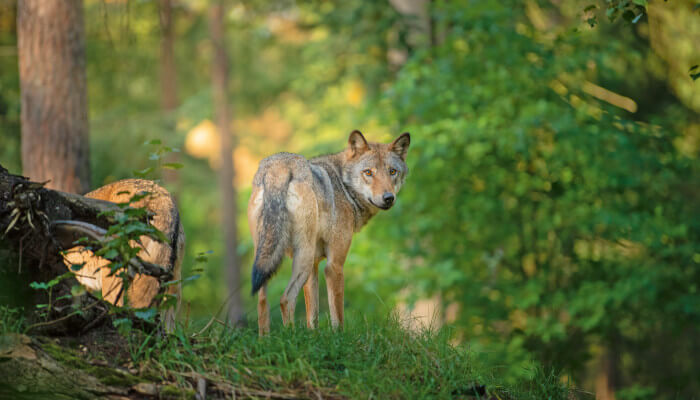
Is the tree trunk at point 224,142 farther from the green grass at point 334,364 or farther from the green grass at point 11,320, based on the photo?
the green grass at point 11,320

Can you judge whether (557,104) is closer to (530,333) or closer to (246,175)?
(530,333)

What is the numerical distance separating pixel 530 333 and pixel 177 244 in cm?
781

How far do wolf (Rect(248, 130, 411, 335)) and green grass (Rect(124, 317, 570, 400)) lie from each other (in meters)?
0.55

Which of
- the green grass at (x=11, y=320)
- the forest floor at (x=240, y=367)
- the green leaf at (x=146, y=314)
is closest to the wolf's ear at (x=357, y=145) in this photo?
the forest floor at (x=240, y=367)

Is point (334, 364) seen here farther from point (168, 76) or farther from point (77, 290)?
point (168, 76)

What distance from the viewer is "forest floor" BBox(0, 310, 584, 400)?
10.8 feet

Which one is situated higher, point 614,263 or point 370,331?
point 370,331

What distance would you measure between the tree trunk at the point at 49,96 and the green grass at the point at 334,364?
325 cm

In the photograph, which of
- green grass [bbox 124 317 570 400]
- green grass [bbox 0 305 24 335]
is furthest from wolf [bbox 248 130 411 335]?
green grass [bbox 0 305 24 335]

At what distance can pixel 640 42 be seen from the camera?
1309 cm

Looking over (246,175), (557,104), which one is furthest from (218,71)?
(557,104)

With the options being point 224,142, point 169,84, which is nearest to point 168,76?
point 169,84

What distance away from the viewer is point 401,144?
6.84 m

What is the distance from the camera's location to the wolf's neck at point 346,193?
20.7ft
